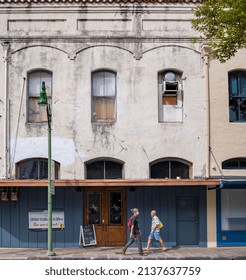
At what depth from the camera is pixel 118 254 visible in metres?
16.9

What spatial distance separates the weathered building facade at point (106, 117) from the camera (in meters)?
18.9

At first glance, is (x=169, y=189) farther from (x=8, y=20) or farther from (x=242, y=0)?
(x=8, y=20)

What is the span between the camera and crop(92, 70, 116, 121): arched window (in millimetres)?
19453

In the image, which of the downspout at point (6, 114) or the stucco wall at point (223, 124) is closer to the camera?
the downspout at point (6, 114)

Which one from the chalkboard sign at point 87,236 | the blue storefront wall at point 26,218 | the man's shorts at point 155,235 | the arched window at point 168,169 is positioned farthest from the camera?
the arched window at point 168,169

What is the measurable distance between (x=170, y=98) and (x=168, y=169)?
2691 mm

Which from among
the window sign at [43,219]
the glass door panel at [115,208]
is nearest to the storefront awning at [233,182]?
the glass door panel at [115,208]

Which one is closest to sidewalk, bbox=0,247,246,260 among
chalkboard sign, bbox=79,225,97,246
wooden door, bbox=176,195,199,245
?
chalkboard sign, bbox=79,225,97,246

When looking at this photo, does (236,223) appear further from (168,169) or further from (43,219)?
(43,219)

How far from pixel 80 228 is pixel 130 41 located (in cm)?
716

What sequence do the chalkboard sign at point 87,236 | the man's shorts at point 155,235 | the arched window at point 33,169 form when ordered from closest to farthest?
the man's shorts at point 155,235
the chalkboard sign at point 87,236
the arched window at point 33,169

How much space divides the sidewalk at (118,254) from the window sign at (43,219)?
866 mm

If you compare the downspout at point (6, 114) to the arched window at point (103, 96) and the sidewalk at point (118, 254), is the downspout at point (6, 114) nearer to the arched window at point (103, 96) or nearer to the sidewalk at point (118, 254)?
the sidewalk at point (118, 254)
